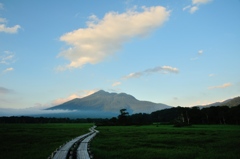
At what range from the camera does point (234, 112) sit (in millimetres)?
119938

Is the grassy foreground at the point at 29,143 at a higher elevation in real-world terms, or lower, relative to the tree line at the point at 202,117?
lower

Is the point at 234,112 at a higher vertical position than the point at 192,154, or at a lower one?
higher

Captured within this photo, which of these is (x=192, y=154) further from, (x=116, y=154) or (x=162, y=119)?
(x=162, y=119)

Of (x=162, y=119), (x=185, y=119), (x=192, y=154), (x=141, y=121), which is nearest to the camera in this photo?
(x=192, y=154)

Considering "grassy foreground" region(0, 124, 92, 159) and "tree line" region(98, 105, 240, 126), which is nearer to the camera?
"grassy foreground" region(0, 124, 92, 159)

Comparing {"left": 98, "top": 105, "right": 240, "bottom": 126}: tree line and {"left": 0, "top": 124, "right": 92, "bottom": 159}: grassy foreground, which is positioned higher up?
{"left": 98, "top": 105, "right": 240, "bottom": 126}: tree line

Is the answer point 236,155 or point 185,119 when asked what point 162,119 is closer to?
point 185,119

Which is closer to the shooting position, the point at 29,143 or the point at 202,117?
the point at 29,143

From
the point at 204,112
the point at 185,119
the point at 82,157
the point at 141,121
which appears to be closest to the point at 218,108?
the point at 204,112

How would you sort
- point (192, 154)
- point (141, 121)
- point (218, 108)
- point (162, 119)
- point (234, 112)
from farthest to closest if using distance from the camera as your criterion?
point (162, 119), point (141, 121), point (218, 108), point (234, 112), point (192, 154)

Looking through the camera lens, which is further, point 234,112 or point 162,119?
point 162,119

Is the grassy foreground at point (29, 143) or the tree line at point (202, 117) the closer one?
the grassy foreground at point (29, 143)

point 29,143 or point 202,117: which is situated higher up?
point 202,117

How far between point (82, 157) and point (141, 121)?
129269 mm
